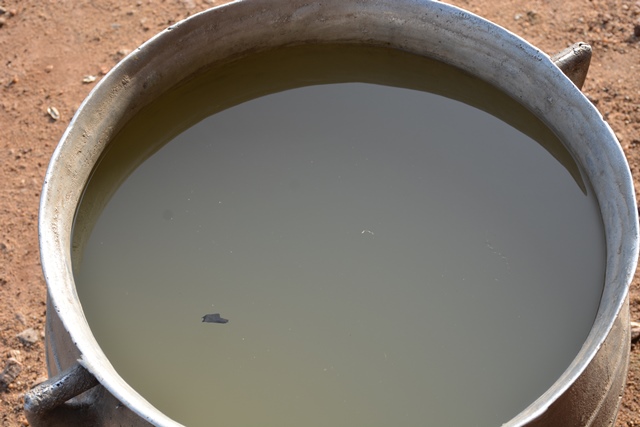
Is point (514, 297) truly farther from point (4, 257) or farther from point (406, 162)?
point (4, 257)

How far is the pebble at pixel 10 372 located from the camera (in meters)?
2.64

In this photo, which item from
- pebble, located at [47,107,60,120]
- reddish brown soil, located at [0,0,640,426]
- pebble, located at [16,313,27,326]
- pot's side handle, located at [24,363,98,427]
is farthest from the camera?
pebble, located at [47,107,60,120]

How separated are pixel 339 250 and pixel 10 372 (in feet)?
4.26

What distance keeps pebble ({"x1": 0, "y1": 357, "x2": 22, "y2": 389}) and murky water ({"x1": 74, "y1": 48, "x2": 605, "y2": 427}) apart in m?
0.88

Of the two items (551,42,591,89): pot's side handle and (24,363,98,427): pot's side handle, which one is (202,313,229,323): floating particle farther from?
(551,42,591,89): pot's side handle

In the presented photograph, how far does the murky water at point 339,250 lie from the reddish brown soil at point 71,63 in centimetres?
98

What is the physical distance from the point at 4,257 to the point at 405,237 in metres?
1.60

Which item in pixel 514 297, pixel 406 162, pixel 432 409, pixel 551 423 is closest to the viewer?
pixel 551 423

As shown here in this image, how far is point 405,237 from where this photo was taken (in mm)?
2051

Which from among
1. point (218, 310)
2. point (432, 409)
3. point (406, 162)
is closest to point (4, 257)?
point (218, 310)

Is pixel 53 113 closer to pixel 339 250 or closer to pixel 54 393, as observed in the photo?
pixel 339 250

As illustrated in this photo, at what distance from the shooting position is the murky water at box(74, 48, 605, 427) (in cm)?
183

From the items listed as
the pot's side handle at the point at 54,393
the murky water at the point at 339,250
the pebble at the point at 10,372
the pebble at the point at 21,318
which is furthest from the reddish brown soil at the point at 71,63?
the pot's side handle at the point at 54,393

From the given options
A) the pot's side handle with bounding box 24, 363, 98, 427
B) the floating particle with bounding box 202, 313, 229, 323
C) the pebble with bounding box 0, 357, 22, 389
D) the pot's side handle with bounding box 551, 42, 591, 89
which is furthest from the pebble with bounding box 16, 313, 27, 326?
the pot's side handle with bounding box 551, 42, 591, 89
